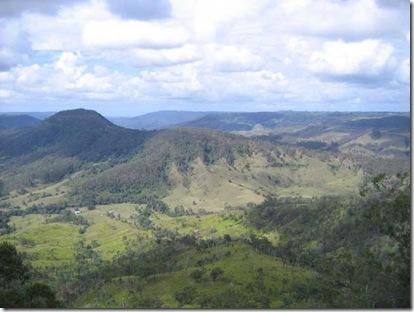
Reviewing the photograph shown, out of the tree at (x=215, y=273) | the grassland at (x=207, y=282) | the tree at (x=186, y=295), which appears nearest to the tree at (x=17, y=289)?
the grassland at (x=207, y=282)

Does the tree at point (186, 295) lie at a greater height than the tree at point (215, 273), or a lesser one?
lesser

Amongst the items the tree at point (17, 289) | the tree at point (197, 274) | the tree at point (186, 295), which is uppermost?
the tree at point (17, 289)

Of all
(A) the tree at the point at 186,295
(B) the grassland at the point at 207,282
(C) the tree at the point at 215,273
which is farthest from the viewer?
(C) the tree at the point at 215,273

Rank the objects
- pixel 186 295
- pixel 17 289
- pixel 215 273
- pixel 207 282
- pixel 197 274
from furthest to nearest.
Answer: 1. pixel 197 274
2. pixel 215 273
3. pixel 207 282
4. pixel 186 295
5. pixel 17 289

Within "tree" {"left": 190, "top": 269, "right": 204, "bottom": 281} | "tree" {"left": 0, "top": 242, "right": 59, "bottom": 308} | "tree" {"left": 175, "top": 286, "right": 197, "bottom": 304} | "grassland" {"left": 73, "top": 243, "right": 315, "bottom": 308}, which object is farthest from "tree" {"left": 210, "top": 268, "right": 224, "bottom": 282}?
"tree" {"left": 0, "top": 242, "right": 59, "bottom": 308}

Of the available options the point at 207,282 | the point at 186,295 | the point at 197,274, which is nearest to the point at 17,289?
the point at 186,295

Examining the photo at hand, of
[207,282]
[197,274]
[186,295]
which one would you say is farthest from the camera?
[197,274]

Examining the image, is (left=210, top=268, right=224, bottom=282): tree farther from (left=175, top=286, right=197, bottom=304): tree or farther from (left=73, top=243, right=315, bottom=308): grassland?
(left=175, top=286, right=197, bottom=304): tree

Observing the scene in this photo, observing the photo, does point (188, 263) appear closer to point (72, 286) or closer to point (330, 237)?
point (72, 286)

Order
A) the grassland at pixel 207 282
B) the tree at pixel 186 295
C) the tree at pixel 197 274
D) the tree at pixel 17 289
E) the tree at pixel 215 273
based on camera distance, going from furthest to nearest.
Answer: the tree at pixel 197 274, the tree at pixel 215 273, the grassland at pixel 207 282, the tree at pixel 186 295, the tree at pixel 17 289

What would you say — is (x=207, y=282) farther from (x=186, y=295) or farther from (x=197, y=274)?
(x=186, y=295)

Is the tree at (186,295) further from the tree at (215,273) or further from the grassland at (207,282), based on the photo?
the tree at (215,273)
